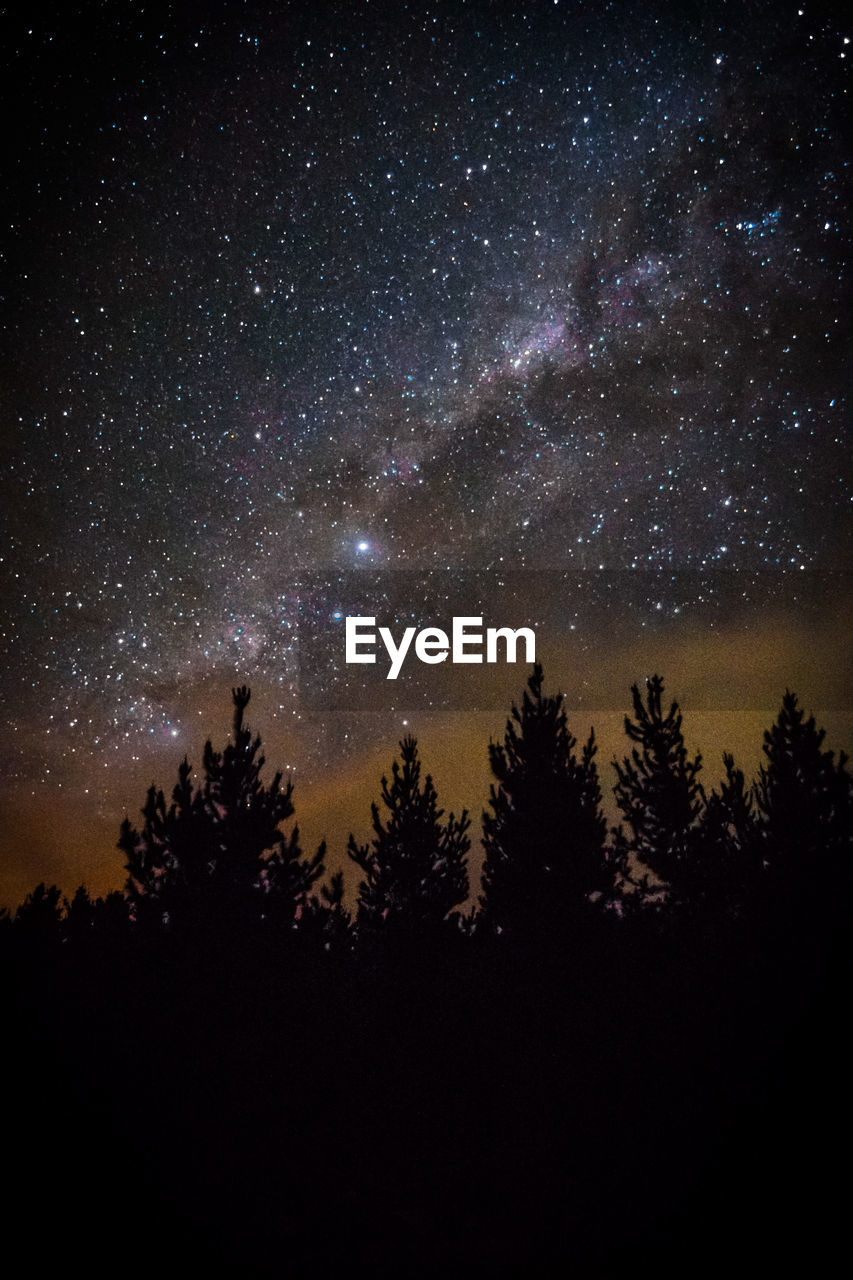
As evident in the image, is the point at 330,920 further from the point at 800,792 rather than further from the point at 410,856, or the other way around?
the point at 800,792

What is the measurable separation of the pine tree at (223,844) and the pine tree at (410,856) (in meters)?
2.22

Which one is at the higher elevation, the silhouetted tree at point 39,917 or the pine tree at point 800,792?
the pine tree at point 800,792

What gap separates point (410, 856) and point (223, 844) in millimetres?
5569

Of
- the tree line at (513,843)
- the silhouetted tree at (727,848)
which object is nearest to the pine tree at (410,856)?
the tree line at (513,843)

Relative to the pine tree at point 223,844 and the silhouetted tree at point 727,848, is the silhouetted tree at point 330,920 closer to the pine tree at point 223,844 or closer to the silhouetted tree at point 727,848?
the pine tree at point 223,844

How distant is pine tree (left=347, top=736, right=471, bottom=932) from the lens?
17.8m

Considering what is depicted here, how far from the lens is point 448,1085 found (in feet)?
24.6

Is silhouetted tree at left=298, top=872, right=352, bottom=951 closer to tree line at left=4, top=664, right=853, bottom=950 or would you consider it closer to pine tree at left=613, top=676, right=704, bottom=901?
tree line at left=4, top=664, right=853, bottom=950

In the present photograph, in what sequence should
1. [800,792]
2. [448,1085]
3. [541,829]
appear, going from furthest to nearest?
1. [800,792]
2. [541,829]
3. [448,1085]

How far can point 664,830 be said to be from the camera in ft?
58.5

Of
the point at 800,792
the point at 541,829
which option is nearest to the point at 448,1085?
the point at 541,829

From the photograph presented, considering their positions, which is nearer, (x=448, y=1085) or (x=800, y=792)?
(x=448, y=1085)

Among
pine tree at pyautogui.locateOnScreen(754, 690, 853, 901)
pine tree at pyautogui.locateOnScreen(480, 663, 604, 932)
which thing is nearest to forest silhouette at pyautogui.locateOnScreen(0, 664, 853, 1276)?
pine tree at pyautogui.locateOnScreen(480, 663, 604, 932)

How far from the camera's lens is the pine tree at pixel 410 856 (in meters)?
17.8
